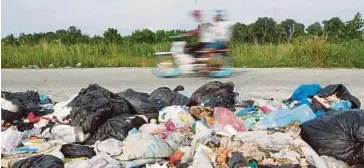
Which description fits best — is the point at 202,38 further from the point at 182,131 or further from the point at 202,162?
the point at 202,162

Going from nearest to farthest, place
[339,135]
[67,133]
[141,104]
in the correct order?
1. [339,135]
2. [67,133]
3. [141,104]

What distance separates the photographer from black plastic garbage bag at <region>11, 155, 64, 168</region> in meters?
4.77

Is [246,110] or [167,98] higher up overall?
[167,98]

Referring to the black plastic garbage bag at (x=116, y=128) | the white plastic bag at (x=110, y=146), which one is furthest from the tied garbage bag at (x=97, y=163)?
the black plastic garbage bag at (x=116, y=128)

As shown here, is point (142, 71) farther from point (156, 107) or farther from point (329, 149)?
point (329, 149)

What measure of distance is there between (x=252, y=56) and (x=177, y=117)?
10.9m

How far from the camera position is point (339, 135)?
203 inches

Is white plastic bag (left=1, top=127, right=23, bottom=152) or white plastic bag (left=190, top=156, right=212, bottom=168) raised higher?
white plastic bag (left=1, top=127, right=23, bottom=152)

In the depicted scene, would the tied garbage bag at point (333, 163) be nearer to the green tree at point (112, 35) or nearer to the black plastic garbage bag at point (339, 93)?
the black plastic garbage bag at point (339, 93)

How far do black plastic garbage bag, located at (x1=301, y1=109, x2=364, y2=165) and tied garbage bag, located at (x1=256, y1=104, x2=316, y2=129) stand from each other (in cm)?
37

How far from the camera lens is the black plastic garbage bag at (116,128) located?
222 inches

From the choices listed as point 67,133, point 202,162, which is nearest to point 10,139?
point 67,133

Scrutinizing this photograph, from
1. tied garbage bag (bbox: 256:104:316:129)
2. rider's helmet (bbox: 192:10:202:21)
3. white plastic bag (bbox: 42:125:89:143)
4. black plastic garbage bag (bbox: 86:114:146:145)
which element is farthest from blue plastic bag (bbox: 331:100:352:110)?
rider's helmet (bbox: 192:10:202:21)

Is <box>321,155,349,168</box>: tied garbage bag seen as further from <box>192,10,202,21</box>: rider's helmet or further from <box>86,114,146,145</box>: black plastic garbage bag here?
<box>192,10,202,21</box>: rider's helmet
